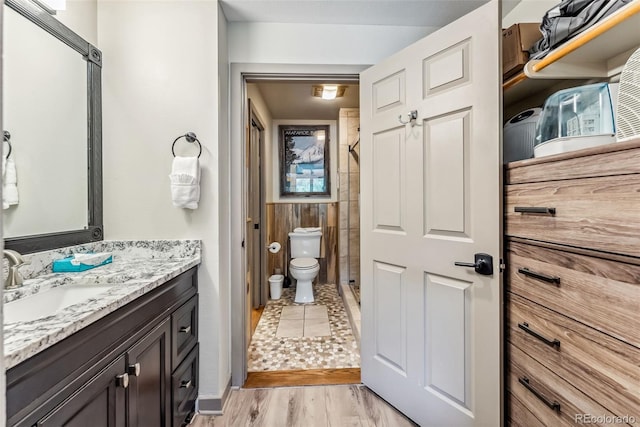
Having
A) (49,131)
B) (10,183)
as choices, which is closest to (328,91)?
(49,131)

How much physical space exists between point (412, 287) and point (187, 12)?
1.93m

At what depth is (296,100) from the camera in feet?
11.2

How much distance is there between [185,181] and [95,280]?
1.94ft

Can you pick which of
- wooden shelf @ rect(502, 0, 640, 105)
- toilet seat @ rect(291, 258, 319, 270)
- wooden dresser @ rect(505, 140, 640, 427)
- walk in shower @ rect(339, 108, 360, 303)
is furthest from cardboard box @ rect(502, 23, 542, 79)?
toilet seat @ rect(291, 258, 319, 270)

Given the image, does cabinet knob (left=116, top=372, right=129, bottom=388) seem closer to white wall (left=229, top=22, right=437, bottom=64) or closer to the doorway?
the doorway

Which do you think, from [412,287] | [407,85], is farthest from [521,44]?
[412,287]

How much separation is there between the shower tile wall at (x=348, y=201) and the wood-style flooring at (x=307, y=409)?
1935 millimetres

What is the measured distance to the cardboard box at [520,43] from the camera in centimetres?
137

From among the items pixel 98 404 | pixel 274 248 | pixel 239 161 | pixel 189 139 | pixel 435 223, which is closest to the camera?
pixel 98 404

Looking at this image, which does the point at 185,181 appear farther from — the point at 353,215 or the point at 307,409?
the point at 353,215

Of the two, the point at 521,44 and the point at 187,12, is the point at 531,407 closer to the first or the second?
the point at 521,44

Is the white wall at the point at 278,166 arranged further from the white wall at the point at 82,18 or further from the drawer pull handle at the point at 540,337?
the drawer pull handle at the point at 540,337

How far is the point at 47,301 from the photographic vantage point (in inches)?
45.5

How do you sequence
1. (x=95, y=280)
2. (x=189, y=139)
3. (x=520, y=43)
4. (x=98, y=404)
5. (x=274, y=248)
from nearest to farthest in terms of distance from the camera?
(x=98, y=404), (x=95, y=280), (x=520, y=43), (x=189, y=139), (x=274, y=248)
